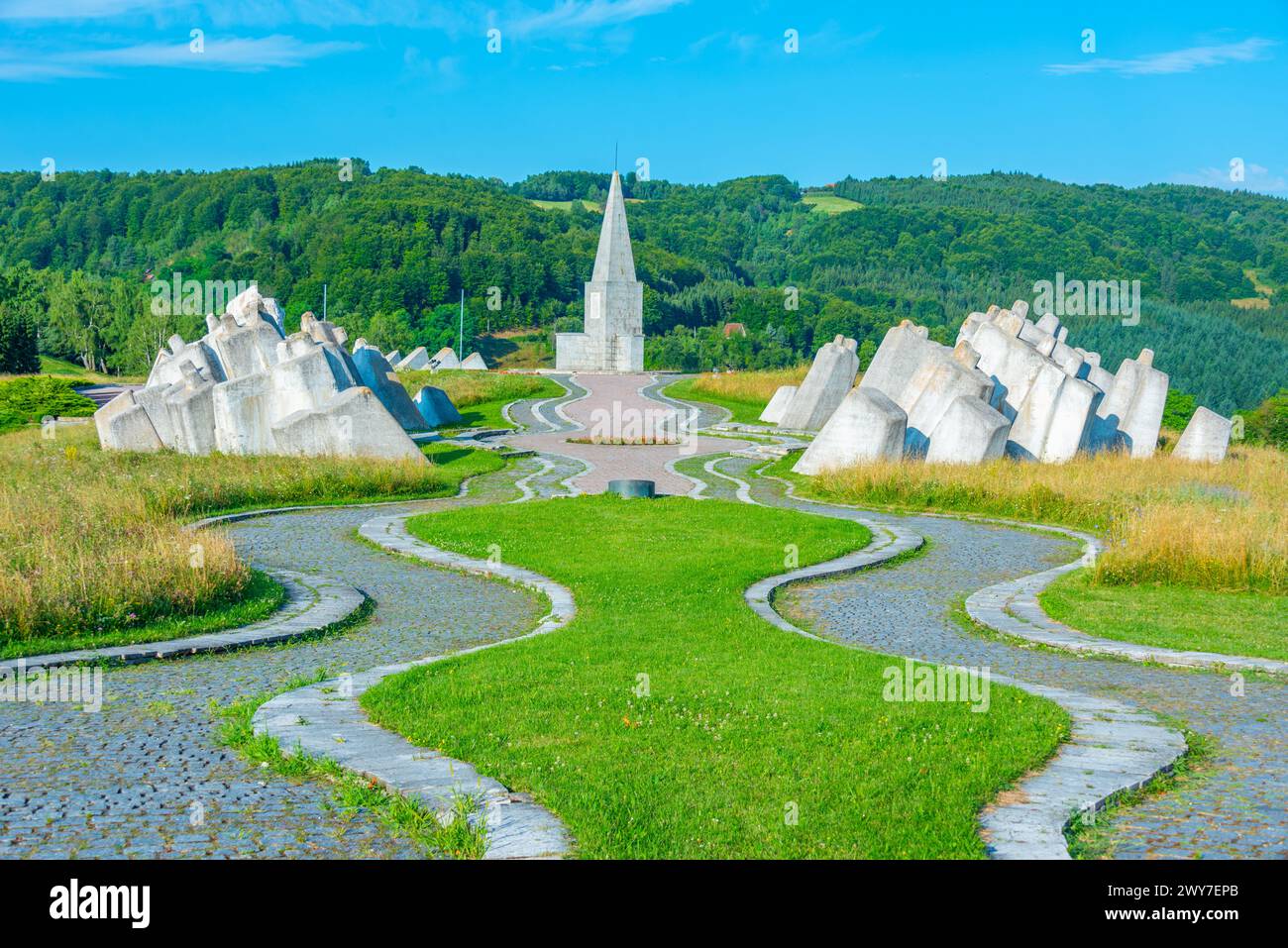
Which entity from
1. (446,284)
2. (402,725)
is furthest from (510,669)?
(446,284)

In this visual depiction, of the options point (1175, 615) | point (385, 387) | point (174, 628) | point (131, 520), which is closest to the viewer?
point (174, 628)

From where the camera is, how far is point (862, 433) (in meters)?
21.8

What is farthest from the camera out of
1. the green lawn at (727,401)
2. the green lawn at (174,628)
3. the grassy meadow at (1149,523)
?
the green lawn at (727,401)

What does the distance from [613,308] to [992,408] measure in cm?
3532

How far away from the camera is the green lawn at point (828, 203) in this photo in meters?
148

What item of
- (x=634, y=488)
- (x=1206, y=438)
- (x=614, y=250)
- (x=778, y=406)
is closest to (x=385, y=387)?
(x=778, y=406)

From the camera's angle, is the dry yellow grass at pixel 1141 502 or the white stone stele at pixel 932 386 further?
the white stone stele at pixel 932 386

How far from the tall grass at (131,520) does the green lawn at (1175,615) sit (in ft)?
25.6

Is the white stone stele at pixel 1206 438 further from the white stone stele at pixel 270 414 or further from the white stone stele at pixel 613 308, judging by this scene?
the white stone stele at pixel 613 308

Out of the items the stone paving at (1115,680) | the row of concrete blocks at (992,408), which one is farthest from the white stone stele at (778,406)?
the stone paving at (1115,680)

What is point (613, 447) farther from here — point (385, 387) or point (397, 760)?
point (397, 760)

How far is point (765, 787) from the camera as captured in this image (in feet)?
18.8

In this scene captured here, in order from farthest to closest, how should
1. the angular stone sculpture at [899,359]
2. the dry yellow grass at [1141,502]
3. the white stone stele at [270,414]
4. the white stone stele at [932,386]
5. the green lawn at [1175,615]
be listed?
the angular stone sculpture at [899,359], the white stone stele at [932,386], the white stone stele at [270,414], the dry yellow grass at [1141,502], the green lawn at [1175,615]

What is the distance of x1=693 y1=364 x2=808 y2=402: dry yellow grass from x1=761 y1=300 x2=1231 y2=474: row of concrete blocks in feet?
40.6
